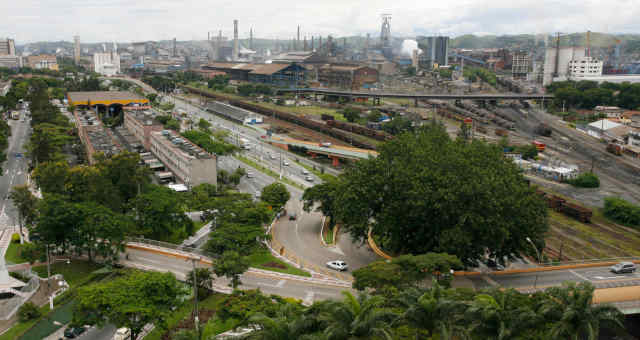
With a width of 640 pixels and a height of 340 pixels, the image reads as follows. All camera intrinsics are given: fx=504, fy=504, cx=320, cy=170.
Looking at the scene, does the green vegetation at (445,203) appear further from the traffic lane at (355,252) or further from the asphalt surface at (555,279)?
the asphalt surface at (555,279)

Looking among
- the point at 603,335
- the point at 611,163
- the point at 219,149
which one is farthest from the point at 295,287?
the point at 611,163

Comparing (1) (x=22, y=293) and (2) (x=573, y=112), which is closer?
(1) (x=22, y=293)

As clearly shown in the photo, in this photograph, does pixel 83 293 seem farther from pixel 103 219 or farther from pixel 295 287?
pixel 295 287

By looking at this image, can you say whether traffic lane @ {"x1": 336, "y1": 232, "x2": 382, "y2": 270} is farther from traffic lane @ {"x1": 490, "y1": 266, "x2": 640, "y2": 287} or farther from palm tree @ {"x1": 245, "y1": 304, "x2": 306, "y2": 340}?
palm tree @ {"x1": 245, "y1": 304, "x2": 306, "y2": 340}

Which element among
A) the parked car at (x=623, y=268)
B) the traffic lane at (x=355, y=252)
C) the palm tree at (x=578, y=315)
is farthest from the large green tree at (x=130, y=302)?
the parked car at (x=623, y=268)

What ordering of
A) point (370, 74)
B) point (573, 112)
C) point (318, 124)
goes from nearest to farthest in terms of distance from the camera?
point (318, 124) < point (573, 112) < point (370, 74)

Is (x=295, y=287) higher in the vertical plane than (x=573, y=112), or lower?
lower

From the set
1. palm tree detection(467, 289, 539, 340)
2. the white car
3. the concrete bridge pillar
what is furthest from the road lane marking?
the concrete bridge pillar
